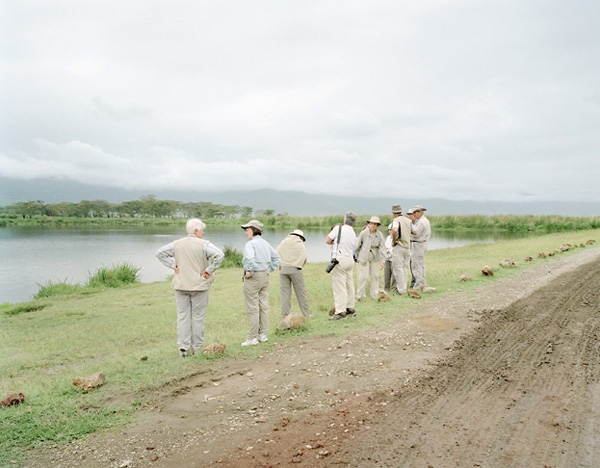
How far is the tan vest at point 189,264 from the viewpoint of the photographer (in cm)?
638

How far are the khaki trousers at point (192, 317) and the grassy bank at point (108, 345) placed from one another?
1.14 ft

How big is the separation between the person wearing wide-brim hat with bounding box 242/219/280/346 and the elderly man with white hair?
585 mm

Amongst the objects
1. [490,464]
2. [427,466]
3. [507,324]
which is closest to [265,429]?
[427,466]

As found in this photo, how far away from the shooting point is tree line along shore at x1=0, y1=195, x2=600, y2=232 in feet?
169

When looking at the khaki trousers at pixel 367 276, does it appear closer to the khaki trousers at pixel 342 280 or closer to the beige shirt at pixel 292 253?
the khaki trousers at pixel 342 280

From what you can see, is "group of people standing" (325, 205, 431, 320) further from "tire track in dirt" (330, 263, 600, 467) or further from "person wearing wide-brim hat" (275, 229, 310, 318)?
"tire track in dirt" (330, 263, 600, 467)

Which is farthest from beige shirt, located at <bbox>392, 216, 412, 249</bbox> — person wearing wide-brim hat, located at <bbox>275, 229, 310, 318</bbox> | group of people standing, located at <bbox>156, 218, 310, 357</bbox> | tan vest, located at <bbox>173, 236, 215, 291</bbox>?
tan vest, located at <bbox>173, 236, 215, 291</bbox>

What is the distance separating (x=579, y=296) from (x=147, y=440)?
9.08 m

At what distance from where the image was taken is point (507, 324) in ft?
23.3

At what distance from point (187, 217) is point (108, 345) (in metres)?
125

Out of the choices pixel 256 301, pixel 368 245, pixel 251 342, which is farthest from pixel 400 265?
pixel 251 342

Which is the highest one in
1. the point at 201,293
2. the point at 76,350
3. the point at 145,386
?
the point at 201,293

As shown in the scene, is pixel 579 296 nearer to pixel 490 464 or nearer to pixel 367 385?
pixel 367 385

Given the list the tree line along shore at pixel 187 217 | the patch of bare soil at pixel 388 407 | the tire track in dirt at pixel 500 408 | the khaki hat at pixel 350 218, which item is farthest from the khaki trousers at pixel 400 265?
the tree line along shore at pixel 187 217
